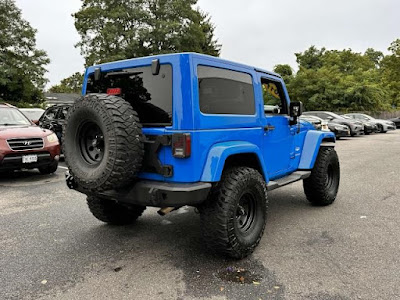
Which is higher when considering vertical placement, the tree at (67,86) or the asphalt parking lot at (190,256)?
the tree at (67,86)

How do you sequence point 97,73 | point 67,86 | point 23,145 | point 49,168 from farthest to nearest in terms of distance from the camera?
1. point 67,86
2. point 49,168
3. point 23,145
4. point 97,73

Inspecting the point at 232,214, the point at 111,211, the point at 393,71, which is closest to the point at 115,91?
the point at 111,211

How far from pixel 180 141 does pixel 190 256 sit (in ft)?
4.15

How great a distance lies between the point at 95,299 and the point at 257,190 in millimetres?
1797

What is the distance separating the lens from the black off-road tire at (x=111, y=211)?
4137mm

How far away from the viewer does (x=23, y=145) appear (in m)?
7.02

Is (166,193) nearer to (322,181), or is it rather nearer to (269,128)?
(269,128)

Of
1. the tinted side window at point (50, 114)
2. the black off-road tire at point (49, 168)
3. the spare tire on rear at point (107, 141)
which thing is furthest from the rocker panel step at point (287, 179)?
the tinted side window at point (50, 114)

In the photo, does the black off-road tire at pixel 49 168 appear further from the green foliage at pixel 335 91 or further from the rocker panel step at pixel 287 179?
the green foliage at pixel 335 91

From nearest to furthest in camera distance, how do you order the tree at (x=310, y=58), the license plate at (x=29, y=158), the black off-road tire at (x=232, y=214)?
1. the black off-road tire at (x=232, y=214)
2. the license plate at (x=29, y=158)
3. the tree at (x=310, y=58)

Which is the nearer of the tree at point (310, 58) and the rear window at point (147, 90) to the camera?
the rear window at point (147, 90)

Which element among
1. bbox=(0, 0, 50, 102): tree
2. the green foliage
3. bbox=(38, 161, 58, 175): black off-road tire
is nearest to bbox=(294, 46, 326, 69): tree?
the green foliage

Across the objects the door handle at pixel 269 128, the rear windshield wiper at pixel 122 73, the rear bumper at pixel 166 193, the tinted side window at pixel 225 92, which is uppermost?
the rear windshield wiper at pixel 122 73

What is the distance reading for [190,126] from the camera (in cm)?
297
